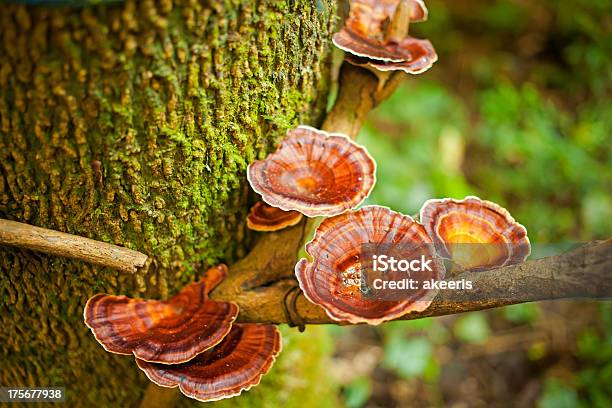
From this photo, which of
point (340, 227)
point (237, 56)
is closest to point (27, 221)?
point (237, 56)

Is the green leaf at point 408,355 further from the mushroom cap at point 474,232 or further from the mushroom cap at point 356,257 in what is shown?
the mushroom cap at point 356,257

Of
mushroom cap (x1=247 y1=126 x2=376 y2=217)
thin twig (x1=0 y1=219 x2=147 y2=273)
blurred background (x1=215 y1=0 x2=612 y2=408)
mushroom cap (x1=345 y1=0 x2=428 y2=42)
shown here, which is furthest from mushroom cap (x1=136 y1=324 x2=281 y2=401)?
mushroom cap (x1=345 y1=0 x2=428 y2=42)

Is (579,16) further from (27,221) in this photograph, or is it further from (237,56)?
(27,221)

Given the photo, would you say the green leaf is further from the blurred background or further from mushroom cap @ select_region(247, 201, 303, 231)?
mushroom cap @ select_region(247, 201, 303, 231)

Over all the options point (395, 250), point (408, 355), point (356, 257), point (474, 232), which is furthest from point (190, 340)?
point (408, 355)

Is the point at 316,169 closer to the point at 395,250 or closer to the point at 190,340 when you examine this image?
the point at 395,250
